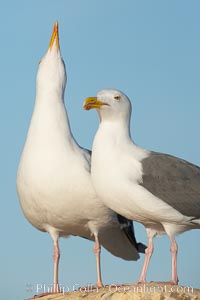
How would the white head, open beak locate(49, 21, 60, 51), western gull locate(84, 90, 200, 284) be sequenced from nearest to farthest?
western gull locate(84, 90, 200, 284)
the white head
open beak locate(49, 21, 60, 51)

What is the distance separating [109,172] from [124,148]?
684mm

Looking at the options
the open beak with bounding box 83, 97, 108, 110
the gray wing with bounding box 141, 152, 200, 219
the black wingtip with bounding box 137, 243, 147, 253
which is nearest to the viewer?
the gray wing with bounding box 141, 152, 200, 219

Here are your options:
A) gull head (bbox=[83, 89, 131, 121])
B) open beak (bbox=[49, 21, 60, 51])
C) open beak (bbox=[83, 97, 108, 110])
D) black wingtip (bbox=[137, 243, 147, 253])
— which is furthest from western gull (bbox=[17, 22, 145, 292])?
open beak (bbox=[83, 97, 108, 110])

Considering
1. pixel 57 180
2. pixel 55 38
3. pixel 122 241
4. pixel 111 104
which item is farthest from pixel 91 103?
pixel 122 241

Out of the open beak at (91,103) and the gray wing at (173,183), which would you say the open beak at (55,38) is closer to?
the open beak at (91,103)

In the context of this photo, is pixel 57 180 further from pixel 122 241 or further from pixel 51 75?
pixel 122 241

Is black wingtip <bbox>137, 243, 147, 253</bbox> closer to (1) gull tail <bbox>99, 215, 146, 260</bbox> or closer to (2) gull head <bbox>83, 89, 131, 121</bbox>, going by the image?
(1) gull tail <bbox>99, 215, 146, 260</bbox>

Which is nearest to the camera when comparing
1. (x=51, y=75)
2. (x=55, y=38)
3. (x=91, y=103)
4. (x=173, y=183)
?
(x=173, y=183)

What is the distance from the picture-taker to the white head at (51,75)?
19.3 meters

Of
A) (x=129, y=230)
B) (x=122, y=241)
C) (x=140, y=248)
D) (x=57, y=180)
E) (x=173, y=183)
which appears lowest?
(x=140, y=248)

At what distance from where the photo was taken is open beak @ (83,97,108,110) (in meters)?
17.0

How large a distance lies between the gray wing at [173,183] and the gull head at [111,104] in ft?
3.18

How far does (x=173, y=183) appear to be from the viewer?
16828mm

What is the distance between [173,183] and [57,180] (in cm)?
236
